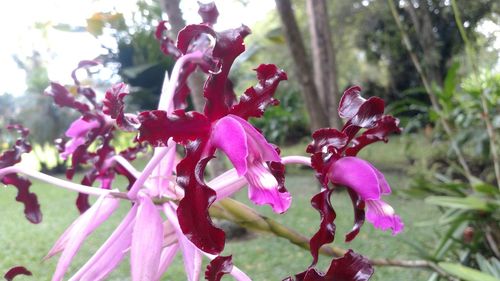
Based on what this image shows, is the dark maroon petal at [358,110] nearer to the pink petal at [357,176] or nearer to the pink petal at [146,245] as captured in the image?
the pink petal at [357,176]

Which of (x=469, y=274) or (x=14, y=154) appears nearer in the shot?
(x=14, y=154)

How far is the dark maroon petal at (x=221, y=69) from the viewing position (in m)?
0.41

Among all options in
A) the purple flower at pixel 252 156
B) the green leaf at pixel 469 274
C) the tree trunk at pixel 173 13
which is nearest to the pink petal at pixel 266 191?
the purple flower at pixel 252 156

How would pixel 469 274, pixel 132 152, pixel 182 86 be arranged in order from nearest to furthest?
pixel 182 86
pixel 132 152
pixel 469 274

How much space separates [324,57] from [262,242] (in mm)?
1554

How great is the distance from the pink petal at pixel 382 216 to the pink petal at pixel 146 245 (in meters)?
0.19

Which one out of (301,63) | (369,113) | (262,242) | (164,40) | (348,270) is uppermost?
(164,40)

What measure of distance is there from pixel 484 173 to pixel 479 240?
1929mm

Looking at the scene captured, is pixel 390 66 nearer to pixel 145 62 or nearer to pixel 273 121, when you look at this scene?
pixel 273 121

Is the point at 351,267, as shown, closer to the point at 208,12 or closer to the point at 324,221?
the point at 324,221

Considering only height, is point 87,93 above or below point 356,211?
above

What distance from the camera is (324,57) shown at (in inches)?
128

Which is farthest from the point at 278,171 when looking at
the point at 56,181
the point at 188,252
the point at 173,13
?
the point at 173,13

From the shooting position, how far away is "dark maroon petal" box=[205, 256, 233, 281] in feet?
1.31
